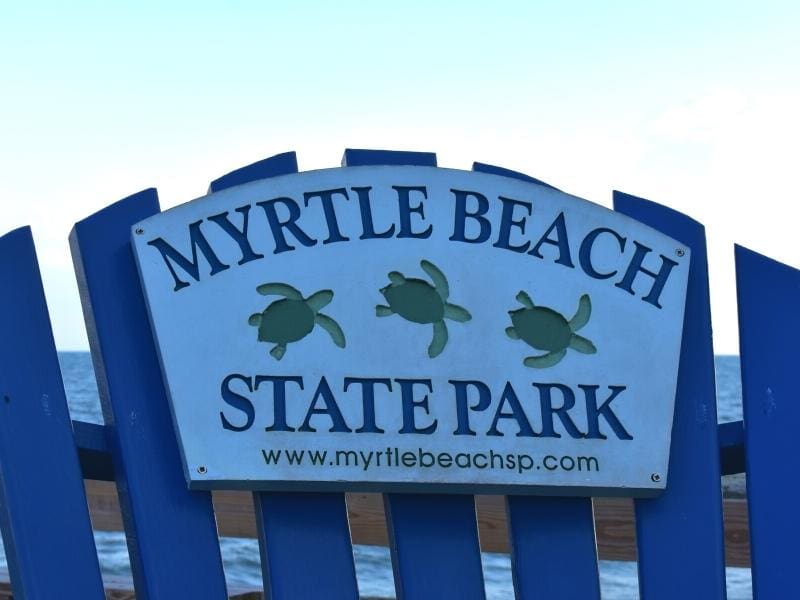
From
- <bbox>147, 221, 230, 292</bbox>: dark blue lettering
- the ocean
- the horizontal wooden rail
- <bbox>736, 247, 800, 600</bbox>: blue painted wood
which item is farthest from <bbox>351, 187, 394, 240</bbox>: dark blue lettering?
the ocean

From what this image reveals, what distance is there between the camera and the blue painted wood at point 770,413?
10.0 feet

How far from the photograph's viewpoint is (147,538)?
2.83 metres

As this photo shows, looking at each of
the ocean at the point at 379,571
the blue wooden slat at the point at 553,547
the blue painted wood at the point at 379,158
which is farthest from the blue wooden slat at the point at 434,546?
the ocean at the point at 379,571

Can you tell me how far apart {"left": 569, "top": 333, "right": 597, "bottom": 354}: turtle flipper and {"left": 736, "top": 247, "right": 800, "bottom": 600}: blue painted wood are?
391 mm

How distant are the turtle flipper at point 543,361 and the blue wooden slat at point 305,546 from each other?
0.54m

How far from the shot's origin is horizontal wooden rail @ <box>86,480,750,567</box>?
489cm

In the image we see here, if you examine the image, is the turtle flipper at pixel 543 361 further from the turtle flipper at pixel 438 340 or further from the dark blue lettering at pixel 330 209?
the dark blue lettering at pixel 330 209

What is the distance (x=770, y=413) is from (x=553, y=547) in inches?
24.9

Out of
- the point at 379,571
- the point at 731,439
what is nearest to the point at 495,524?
the point at 731,439

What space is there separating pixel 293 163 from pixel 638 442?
1.05 m

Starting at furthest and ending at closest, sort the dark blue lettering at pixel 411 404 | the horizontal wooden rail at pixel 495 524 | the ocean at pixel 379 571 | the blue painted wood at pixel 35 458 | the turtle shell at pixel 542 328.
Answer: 1. the ocean at pixel 379 571
2. the horizontal wooden rail at pixel 495 524
3. the turtle shell at pixel 542 328
4. the dark blue lettering at pixel 411 404
5. the blue painted wood at pixel 35 458

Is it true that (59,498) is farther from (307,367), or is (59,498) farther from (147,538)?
(307,367)

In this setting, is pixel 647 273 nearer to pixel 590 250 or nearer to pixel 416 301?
pixel 590 250

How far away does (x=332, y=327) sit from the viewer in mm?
2955
